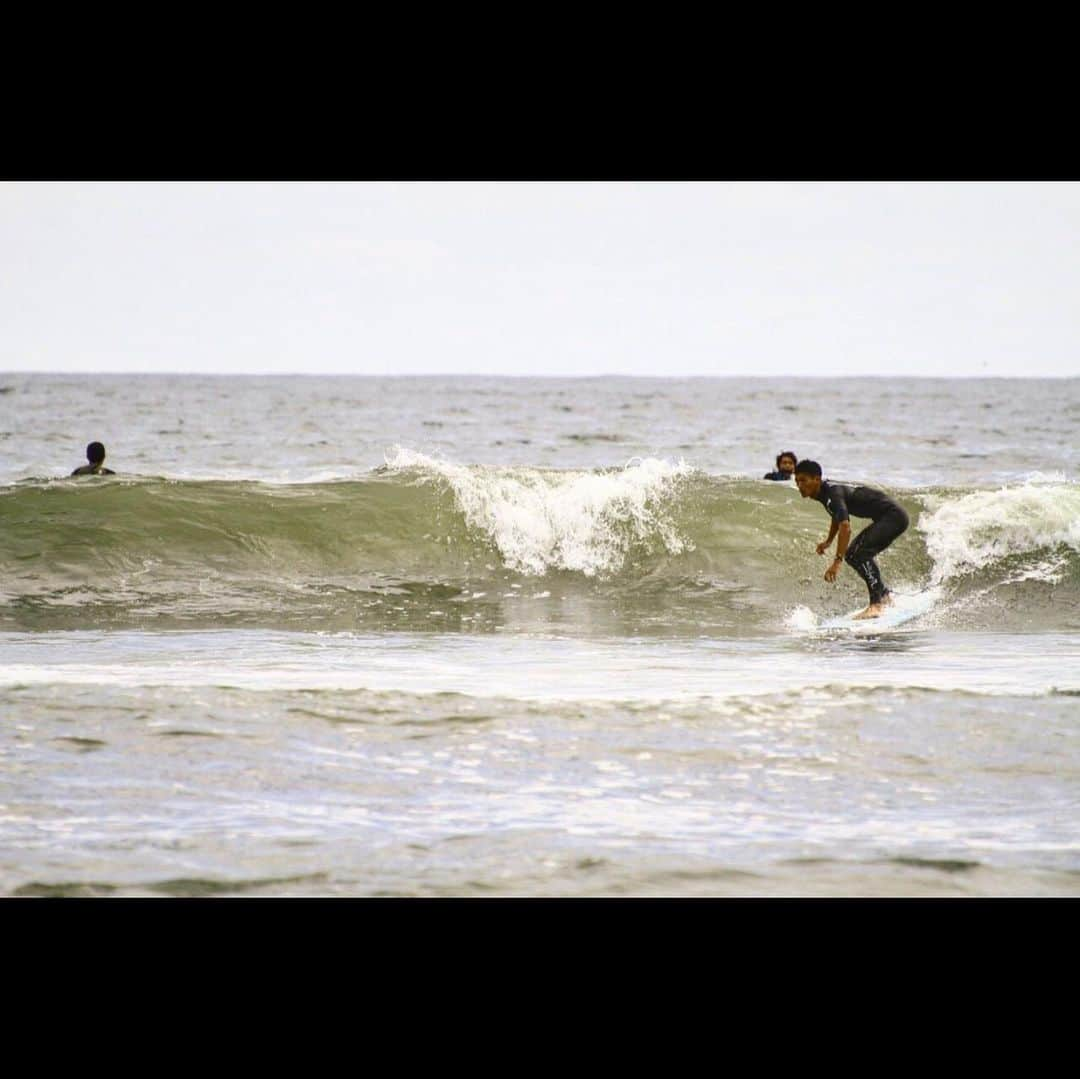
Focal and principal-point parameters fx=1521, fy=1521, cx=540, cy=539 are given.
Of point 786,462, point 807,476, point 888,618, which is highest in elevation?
point 786,462

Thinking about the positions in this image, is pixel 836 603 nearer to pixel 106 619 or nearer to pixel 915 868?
pixel 106 619

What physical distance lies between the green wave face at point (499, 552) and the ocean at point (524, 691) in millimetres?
44

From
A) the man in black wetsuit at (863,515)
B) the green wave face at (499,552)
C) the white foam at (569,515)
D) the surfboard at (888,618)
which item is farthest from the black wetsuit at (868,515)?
the white foam at (569,515)

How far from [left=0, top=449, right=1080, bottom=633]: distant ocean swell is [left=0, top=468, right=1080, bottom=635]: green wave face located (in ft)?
0.08

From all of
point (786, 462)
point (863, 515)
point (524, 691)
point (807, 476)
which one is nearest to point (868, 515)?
point (863, 515)

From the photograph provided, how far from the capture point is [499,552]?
14.7m

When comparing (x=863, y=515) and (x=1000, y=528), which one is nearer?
(x=863, y=515)

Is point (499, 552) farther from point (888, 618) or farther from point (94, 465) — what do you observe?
point (94, 465)

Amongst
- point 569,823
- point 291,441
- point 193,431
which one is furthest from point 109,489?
point 193,431

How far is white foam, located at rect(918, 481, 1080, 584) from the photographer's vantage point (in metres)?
14.7

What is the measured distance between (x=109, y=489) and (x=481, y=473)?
3843mm

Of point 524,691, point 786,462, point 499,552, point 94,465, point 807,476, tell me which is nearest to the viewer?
point 524,691

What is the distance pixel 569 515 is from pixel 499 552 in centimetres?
84

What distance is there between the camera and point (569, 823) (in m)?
5.69
